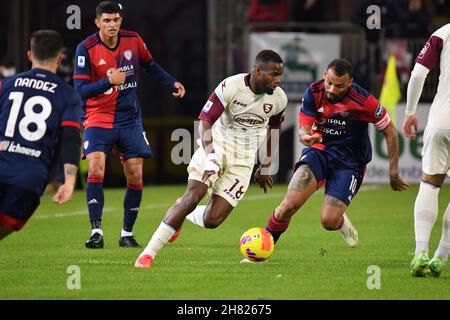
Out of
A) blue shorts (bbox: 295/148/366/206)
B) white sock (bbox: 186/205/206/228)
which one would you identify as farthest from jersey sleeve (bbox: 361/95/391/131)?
white sock (bbox: 186/205/206/228)

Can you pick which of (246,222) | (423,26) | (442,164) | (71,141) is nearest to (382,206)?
(246,222)

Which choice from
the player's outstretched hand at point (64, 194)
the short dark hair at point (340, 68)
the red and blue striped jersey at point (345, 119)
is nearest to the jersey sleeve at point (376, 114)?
the red and blue striped jersey at point (345, 119)

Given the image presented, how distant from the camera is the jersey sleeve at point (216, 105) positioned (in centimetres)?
961

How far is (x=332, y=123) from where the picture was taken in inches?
404

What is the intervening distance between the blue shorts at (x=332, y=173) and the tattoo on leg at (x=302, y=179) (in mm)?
52

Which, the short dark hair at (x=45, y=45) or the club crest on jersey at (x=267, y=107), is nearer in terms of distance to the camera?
the short dark hair at (x=45, y=45)

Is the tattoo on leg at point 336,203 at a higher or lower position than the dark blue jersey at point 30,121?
lower

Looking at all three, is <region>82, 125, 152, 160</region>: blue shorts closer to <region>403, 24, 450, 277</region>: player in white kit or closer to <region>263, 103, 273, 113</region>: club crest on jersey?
<region>263, 103, 273, 113</region>: club crest on jersey

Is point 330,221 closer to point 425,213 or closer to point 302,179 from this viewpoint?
point 302,179

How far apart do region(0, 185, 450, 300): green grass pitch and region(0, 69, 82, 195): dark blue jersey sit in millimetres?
843

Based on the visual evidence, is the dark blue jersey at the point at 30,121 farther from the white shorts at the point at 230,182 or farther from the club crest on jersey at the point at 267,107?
the club crest on jersey at the point at 267,107

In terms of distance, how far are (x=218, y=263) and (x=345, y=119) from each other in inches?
→ 68.3

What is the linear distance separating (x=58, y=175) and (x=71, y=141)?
35.5 ft

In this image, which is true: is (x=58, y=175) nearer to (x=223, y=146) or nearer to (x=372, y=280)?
(x=223, y=146)
